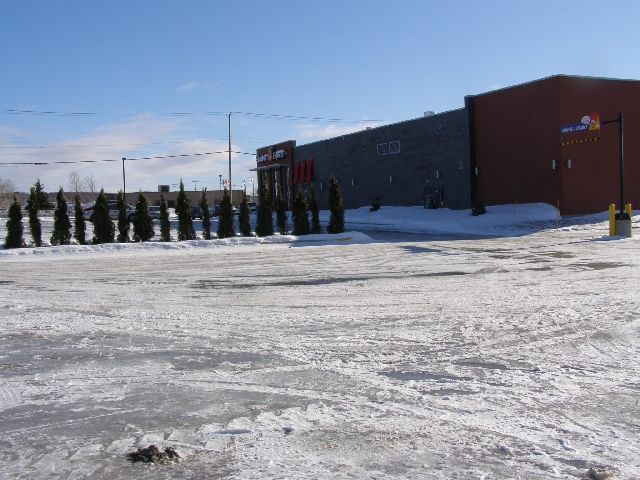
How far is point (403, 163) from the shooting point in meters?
44.2

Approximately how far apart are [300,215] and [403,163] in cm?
2010

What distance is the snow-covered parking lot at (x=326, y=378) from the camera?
389 centimetres

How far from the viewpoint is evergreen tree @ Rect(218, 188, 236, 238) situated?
25047 millimetres

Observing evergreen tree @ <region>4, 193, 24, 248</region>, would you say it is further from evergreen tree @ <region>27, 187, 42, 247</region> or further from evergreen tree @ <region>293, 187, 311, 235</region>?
evergreen tree @ <region>293, 187, 311, 235</region>

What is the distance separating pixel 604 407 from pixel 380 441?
1.97 m

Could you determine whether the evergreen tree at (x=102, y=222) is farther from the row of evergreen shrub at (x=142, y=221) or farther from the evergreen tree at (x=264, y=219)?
the evergreen tree at (x=264, y=219)

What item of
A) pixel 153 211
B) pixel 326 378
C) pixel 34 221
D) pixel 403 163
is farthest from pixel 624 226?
pixel 153 211

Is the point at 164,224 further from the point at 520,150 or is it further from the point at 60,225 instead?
the point at 520,150

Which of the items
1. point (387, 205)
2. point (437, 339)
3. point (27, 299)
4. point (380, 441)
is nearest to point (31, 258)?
point (27, 299)

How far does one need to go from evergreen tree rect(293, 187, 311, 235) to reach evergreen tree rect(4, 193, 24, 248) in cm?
1106

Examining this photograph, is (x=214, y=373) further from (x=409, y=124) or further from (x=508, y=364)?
(x=409, y=124)

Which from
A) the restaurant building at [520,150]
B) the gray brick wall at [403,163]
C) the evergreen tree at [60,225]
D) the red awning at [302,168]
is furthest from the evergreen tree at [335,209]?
the red awning at [302,168]

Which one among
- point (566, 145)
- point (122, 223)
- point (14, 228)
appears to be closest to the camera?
point (14, 228)

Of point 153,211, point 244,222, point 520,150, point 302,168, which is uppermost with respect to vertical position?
point 302,168
